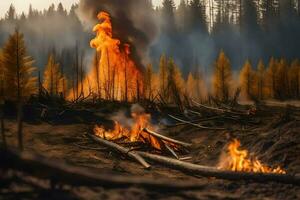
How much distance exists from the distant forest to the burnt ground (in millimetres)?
76314

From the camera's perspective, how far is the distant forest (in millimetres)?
105625

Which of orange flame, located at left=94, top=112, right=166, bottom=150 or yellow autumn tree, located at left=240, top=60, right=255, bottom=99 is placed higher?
yellow autumn tree, located at left=240, top=60, right=255, bottom=99

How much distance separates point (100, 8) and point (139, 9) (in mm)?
5026

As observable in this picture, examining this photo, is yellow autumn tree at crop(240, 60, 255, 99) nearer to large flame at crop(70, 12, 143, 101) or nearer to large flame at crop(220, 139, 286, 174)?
large flame at crop(70, 12, 143, 101)

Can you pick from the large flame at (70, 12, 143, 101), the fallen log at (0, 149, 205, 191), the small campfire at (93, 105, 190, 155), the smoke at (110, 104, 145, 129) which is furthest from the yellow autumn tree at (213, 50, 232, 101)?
the fallen log at (0, 149, 205, 191)

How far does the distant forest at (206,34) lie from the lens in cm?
10562

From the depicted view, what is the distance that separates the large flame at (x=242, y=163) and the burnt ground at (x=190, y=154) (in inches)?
11.9

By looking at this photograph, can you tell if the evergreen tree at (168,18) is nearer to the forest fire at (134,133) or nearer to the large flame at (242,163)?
the forest fire at (134,133)

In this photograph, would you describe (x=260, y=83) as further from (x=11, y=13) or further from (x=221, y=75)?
(x=11, y=13)

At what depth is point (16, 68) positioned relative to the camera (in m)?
38.2

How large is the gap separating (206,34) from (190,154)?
100 m

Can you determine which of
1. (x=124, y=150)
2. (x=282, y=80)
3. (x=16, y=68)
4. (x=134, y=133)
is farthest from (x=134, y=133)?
(x=282, y=80)

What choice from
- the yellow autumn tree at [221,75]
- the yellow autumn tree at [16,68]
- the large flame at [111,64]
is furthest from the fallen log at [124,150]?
the yellow autumn tree at [221,75]

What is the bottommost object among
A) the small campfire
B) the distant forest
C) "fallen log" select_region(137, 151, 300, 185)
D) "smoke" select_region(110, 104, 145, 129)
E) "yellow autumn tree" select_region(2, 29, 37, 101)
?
"fallen log" select_region(137, 151, 300, 185)
